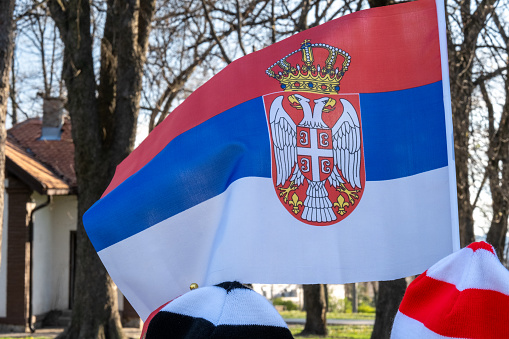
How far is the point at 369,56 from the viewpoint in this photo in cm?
413

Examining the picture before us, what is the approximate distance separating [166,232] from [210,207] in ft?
0.98

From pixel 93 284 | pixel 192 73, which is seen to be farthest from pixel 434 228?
pixel 192 73

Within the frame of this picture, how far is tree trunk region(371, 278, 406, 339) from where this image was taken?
1016 centimetres

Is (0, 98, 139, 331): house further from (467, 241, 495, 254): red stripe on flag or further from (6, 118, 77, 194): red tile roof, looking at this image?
(467, 241, 495, 254): red stripe on flag

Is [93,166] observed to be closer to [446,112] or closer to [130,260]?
[130,260]

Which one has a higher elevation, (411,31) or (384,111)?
(411,31)

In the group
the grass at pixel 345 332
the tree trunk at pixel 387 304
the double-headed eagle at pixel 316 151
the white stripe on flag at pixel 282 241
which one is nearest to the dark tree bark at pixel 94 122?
the tree trunk at pixel 387 304

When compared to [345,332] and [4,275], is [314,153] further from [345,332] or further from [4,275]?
[4,275]

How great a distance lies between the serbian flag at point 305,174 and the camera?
3.83 metres

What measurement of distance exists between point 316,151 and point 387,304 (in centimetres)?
698

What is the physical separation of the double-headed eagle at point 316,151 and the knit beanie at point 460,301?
1.96m

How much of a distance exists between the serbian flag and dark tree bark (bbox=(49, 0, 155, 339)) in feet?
23.5

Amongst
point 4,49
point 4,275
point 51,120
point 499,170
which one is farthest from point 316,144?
point 51,120

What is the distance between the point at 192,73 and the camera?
18359 mm
